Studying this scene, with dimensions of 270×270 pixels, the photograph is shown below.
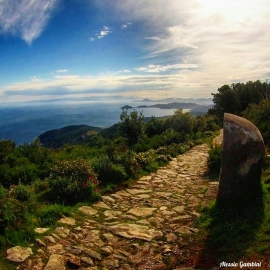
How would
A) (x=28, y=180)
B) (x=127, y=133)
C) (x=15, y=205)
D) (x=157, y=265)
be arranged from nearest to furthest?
(x=157, y=265) < (x=15, y=205) < (x=28, y=180) < (x=127, y=133)

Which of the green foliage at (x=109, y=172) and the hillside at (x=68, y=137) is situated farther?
the hillside at (x=68, y=137)

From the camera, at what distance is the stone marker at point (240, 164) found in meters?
5.06

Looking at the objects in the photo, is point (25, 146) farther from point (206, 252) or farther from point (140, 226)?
point (206, 252)

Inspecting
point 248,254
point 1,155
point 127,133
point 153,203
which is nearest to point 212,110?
point 127,133

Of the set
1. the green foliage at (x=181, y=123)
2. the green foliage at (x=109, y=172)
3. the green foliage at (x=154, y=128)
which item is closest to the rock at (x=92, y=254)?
the green foliage at (x=109, y=172)

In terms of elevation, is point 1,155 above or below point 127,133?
below

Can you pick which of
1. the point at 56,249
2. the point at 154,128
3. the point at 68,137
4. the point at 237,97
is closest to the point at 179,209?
the point at 56,249

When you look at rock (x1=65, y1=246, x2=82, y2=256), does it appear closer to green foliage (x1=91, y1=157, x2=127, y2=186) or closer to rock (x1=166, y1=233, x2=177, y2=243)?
rock (x1=166, y1=233, x2=177, y2=243)

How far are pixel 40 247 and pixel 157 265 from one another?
1.89 meters

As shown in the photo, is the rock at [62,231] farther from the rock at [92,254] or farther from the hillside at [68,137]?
the hillside at [68,137]

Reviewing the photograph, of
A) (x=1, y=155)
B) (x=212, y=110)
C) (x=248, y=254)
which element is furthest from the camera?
(x=212, y=110)

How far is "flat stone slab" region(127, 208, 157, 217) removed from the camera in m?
5.84

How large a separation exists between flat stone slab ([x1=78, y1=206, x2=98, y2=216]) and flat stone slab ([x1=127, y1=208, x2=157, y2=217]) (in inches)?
Answer: 32.1

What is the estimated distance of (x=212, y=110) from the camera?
37031 mm
